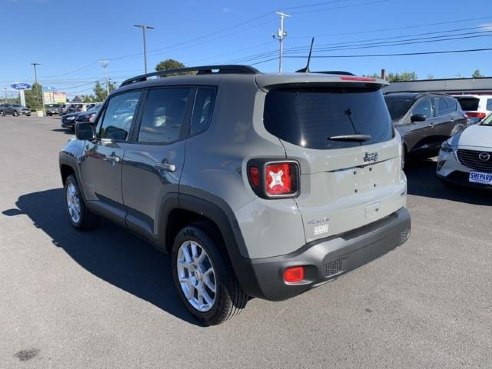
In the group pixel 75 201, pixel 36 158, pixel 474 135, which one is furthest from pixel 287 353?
pixel 36 158

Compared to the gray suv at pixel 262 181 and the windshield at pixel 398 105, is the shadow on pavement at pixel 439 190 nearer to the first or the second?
the windshield at pixel 398 105

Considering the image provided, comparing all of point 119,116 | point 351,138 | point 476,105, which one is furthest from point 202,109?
point 476,105

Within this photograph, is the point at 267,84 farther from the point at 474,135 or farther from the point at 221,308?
the point at 474,135

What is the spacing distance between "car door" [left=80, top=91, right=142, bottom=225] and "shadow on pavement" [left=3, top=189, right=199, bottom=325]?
466 mm

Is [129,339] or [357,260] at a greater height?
[357,260]

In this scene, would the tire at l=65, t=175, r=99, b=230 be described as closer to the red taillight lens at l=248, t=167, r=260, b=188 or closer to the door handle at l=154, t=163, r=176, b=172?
the door handle at l=154, t=163, r=176, b=172

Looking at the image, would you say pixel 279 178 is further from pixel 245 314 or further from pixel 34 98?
pixel 34 98

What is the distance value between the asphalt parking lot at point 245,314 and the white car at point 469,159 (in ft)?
4.44

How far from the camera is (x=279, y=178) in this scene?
2.66m

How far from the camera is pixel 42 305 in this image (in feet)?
11.5

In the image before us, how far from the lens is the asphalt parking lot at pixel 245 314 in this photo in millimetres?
2787

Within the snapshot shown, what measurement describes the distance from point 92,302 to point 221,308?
1.25 meters

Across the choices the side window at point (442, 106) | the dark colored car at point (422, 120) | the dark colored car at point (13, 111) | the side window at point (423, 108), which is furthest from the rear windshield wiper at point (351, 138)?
the dark colored car at point (13, 111)

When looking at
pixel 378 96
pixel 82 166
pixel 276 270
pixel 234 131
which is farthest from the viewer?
pixel 82 166
